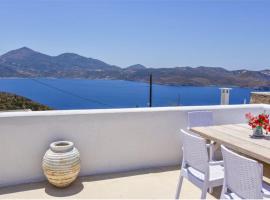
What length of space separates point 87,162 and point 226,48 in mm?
23783

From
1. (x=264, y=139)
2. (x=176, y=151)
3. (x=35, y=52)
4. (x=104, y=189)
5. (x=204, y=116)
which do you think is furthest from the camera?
(x=35, y=52)

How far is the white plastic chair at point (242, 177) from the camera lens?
62.8 inches

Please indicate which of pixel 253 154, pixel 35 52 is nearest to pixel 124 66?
pixel 35 52

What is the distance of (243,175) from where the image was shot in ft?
5.55

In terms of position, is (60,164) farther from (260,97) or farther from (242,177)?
(260,97)

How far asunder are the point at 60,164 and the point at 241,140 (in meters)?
2.03

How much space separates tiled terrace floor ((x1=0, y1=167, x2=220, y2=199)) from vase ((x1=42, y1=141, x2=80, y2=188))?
0.14m

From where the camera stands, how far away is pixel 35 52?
39.3 m

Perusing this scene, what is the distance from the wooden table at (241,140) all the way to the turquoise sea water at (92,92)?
10.8 meters

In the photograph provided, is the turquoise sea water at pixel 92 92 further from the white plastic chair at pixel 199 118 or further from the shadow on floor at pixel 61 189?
the shadow on floor at pixel 61 189

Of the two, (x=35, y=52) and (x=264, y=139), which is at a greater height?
(x=35, y=52)

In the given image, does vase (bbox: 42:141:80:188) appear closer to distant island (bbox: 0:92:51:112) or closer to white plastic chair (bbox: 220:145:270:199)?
white plastic chair (bbox: 220:145:270:199)

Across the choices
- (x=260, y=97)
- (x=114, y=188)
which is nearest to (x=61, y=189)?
(x=114, y=188)

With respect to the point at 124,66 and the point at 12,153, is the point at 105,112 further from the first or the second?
the point at 124,66
